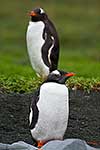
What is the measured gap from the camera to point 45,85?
7.79 m

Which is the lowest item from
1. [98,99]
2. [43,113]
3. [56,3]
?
[56,3]

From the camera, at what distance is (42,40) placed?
34.6 ft

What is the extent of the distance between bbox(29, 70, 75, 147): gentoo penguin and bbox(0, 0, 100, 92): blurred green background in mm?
2618

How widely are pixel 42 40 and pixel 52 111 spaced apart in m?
2.93

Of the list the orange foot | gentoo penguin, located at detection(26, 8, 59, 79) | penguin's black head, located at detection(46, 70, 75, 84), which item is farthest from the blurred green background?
penguin's black head, located at detection(46, 70, 75, 84)

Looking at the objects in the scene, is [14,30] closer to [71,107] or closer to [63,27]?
[63,27]

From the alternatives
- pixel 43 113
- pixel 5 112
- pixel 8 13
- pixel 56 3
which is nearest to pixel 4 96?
pixel 5 112

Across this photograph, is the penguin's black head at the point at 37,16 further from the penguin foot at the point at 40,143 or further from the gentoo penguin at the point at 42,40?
the penguin foot at the point at 40,143

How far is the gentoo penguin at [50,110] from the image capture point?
7.70 meters

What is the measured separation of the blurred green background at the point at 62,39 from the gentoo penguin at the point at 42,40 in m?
0.49

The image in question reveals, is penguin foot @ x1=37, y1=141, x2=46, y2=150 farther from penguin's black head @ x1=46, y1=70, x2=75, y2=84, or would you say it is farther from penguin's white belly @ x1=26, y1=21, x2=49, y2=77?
penguin's white belly @ x1=26, y1=21, x2=49, y2=77

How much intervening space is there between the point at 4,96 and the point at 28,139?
4.85ft

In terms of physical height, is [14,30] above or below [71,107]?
below

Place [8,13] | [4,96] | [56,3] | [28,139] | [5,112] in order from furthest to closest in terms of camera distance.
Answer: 1. [56,3]
2. [8,13]
3. [4,96]
4. [5,112]
5. [28,139]
